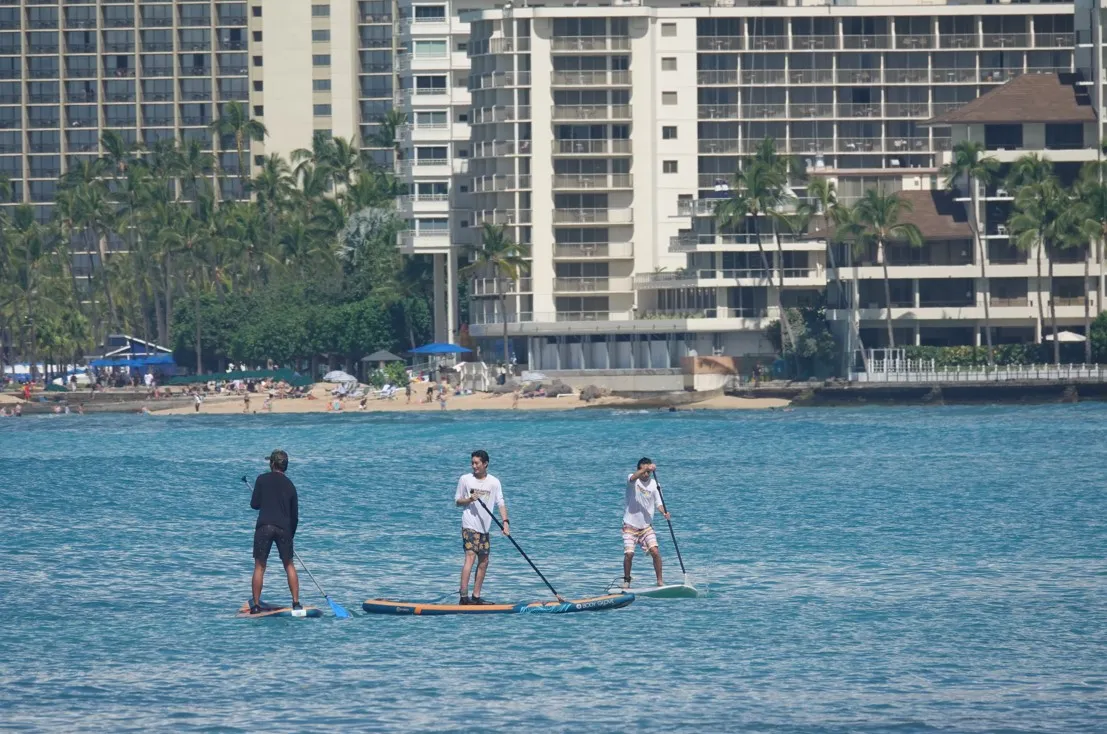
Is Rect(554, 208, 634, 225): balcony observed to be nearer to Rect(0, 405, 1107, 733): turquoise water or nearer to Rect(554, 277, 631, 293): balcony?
Rect(554, 277, 631, 293): balcony

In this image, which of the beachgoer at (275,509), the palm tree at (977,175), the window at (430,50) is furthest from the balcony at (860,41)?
the beachgoer at (275,509)

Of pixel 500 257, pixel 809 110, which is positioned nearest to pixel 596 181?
pixel 500 257

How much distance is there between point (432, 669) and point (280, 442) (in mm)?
65101

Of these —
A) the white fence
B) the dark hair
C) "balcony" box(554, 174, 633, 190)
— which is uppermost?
"balcony" box(554, 174, 633, 190)

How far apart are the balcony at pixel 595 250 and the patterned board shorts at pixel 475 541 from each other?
104 meters

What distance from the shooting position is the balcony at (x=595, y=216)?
5089 inches

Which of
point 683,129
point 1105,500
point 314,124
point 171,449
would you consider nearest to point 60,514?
point 1105,500

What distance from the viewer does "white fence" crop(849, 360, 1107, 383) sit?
102m

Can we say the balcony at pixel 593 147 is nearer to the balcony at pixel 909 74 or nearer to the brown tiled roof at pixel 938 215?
the balcony at pixel 909 74

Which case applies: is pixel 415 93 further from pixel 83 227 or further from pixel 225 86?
pixel 225 86

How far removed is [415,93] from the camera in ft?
441

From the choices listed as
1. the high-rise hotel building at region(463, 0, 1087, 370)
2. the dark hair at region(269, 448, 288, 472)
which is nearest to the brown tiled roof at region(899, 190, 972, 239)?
the high-rise hotel building at region(463, 0, 1087, 370)

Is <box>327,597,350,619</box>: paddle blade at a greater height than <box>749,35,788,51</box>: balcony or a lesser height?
lesser

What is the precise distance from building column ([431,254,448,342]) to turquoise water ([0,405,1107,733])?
68.8 meters
